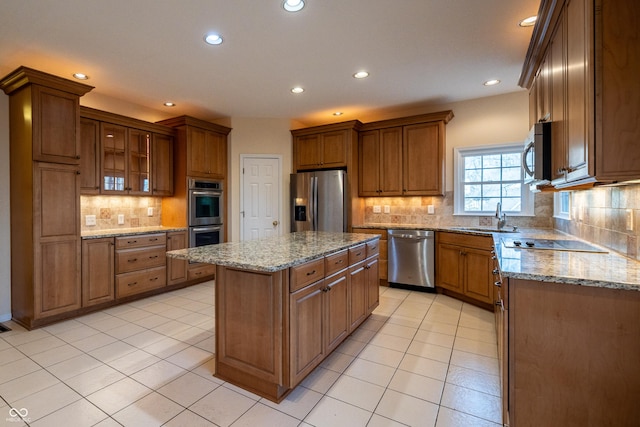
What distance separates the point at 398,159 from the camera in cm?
458

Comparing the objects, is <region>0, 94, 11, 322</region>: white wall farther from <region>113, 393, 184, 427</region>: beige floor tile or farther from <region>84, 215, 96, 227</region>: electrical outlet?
<region>113, 393, 184, 427</region>: beige floor tile

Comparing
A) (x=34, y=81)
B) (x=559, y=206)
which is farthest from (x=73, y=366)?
(x=559, y=206)

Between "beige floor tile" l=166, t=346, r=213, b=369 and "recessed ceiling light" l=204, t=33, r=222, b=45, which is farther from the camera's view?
"recessed ceiling light" l=204, t=33, r=222, b=45

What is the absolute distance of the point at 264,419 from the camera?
1747mm

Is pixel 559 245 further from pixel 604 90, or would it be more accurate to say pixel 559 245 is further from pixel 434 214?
pixel 434 214

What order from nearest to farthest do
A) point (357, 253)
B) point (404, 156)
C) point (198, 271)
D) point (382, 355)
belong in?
1. point (382, 355)
2. point (357, 253)
3. point (404, 156)
4. point (198, 271)

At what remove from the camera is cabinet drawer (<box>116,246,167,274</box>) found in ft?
12.1

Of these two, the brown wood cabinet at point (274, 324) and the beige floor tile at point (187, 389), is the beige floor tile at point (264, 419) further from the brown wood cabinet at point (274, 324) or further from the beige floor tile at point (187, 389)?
the beige floor tile at point (187, 389)

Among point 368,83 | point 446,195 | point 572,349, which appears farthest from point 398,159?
point 572,349

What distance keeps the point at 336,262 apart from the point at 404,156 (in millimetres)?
2705

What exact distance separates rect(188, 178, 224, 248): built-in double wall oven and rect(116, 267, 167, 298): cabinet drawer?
586 mm

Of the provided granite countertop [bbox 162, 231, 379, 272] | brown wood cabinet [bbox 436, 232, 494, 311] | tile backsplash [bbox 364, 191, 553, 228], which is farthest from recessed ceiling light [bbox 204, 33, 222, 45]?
brown wood cabinet [bbox 436, 232, 494, 311]

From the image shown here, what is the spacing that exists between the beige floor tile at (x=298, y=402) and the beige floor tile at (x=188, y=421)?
1.15ft

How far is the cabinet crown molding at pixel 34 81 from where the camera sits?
9.37ft
